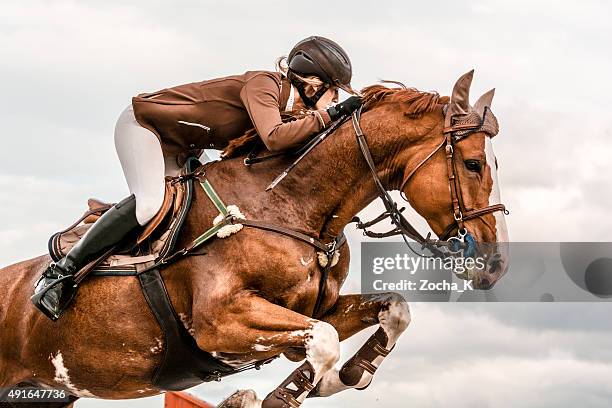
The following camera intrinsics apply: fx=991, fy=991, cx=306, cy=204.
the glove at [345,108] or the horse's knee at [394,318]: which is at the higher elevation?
the glove at [345,108]

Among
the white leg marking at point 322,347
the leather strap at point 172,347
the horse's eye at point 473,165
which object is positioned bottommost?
the white leg marking at point 322,347

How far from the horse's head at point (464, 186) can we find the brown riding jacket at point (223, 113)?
737 millimetres

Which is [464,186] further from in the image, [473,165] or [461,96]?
[461,96]

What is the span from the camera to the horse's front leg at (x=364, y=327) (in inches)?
260

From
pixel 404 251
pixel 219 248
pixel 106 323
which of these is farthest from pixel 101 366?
pixel 404 251

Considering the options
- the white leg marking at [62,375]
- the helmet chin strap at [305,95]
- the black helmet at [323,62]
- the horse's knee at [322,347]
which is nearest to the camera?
the horse's knee at [322,347]

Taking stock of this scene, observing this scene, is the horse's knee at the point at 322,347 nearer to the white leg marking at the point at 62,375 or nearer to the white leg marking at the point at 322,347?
the white leg marking at the point at 322,347

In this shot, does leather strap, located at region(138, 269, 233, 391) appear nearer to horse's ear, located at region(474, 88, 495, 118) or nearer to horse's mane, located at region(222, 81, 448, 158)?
horse's mane, located at region(222, 81, 448, 158)

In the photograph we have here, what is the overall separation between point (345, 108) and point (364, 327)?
154 centimetres

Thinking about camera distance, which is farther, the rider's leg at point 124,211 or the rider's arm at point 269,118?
the rider's leg at point 124,211

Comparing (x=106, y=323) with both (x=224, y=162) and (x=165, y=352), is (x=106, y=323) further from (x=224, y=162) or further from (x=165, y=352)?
(x=224, y=162)

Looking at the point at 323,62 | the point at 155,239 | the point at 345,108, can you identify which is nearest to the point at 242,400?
the point at 155,239

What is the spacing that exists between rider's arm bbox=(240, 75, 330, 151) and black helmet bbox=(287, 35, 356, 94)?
0.32 metres

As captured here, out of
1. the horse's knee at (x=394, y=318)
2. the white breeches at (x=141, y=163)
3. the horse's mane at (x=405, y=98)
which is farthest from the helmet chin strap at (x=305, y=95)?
the horse's knee at (x=394, y=318)
